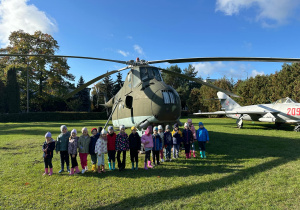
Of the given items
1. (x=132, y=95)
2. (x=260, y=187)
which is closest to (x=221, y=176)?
(x=260, y=187)

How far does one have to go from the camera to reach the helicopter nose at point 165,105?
7258 mm

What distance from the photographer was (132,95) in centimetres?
859

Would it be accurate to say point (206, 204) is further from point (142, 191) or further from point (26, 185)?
point (26, 185)

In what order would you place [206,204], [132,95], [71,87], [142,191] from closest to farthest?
[206,204] → [142,191] → [132,95] → [71,87]

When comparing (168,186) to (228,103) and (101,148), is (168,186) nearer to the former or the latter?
(101,148)

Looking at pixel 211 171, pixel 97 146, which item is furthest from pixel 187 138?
pixel 97 146

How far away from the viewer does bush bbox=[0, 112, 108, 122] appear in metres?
30.0

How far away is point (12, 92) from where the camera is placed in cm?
3192

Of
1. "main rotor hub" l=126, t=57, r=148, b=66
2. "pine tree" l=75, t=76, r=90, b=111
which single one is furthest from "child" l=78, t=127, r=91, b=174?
"pine tree" l=75, t=76, r=90, b=111

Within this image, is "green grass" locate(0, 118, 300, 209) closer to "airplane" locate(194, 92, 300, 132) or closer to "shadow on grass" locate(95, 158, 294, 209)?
"shadow on grass" locate(95, 158, 294, 209)

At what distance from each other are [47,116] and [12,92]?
714 centimetres

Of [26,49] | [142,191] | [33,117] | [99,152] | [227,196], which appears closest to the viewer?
[227,196]

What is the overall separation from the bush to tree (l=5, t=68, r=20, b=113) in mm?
2615

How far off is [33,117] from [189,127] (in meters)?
31.8
